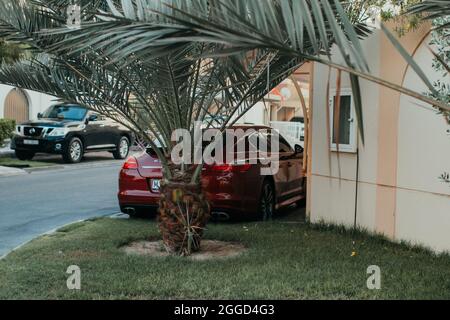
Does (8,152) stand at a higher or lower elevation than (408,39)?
lower

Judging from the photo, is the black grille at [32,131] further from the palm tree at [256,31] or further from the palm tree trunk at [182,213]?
the palm tree at [256,31]

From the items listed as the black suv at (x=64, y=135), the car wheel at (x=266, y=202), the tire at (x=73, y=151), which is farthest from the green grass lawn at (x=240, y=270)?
the tire at (x=73, y=151)

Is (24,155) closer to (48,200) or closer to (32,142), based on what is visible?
(32,142)

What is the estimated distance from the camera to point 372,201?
7844mm

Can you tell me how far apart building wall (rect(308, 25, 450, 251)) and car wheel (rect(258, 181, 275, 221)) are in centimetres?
104

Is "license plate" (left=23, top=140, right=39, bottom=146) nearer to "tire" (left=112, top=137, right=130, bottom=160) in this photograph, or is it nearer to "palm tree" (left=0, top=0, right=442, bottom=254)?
"tire" (left=112, top=137, right=130, bottom=160)

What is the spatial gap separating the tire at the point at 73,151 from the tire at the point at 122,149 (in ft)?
6.78

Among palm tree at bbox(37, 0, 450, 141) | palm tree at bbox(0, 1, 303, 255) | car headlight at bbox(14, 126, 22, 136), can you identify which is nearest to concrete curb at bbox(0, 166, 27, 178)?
car headlight at bbox(14, 126, 22, 136)

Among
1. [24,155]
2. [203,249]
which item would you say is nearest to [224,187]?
[203,249]

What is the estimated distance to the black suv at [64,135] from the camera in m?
18.3

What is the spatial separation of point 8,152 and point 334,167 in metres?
15.4

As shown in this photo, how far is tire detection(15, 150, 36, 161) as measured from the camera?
1903 cm

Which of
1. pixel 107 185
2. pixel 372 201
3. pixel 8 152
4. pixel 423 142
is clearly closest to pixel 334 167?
pixel 372 201
